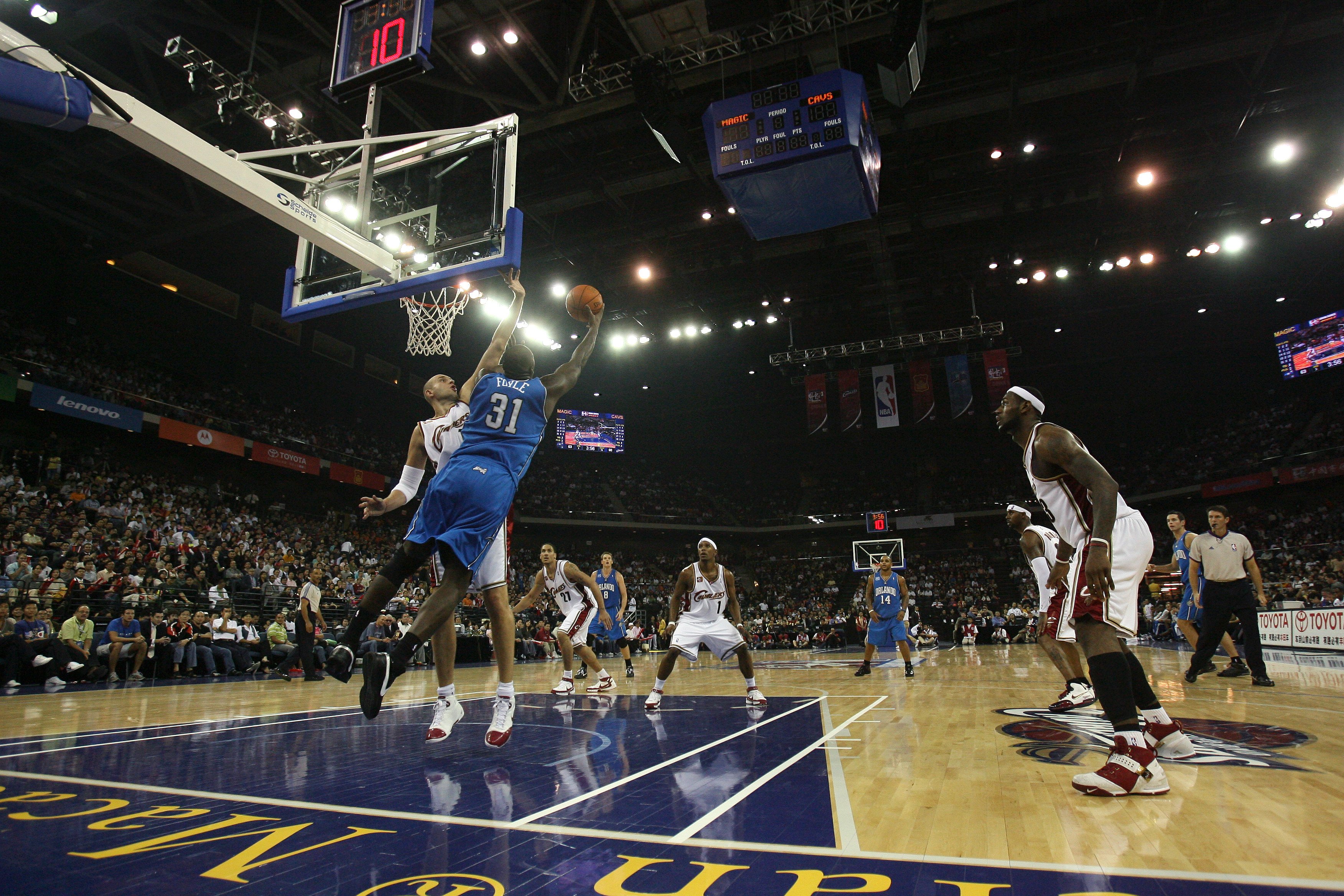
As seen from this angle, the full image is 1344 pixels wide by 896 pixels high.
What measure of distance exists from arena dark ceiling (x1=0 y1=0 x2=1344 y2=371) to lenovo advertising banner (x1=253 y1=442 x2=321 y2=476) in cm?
528

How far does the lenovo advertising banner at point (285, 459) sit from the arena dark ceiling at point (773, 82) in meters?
5.28

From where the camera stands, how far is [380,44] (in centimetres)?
708

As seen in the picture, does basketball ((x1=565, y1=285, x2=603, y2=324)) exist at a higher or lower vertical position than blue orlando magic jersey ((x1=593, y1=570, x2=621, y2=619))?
higher

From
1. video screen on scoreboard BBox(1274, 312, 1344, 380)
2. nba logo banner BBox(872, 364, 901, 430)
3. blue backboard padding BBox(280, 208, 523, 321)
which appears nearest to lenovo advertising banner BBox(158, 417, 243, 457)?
blue backboard padding BBox(280, 208, 523, 321)

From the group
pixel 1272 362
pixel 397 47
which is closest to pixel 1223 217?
pixel 1272 362

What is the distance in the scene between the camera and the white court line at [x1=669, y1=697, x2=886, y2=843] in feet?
7.79

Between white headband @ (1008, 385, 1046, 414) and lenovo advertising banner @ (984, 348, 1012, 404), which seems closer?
white headband @ (1008, 385, 1046, 414)

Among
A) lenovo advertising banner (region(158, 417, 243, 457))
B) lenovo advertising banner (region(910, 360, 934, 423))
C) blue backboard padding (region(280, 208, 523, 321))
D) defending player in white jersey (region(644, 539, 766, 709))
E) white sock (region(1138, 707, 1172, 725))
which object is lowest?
white sock (region(1138, 707, 1172, 725))

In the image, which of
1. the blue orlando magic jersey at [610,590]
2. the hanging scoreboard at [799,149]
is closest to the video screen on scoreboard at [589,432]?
the blue orlando magic jersey at [610,590]

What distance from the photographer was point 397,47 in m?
6.97

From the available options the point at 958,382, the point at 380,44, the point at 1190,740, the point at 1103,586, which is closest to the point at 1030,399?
the point at 1103,586

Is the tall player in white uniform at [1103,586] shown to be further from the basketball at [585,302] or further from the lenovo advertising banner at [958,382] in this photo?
the lenovo advertising banner at [958,382]

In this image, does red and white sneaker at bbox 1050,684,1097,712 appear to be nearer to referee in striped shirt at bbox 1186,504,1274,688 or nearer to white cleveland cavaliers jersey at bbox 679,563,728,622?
referee in striped shirt at bbox 1186,504,1274,688

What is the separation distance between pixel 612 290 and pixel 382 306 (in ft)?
27.7
